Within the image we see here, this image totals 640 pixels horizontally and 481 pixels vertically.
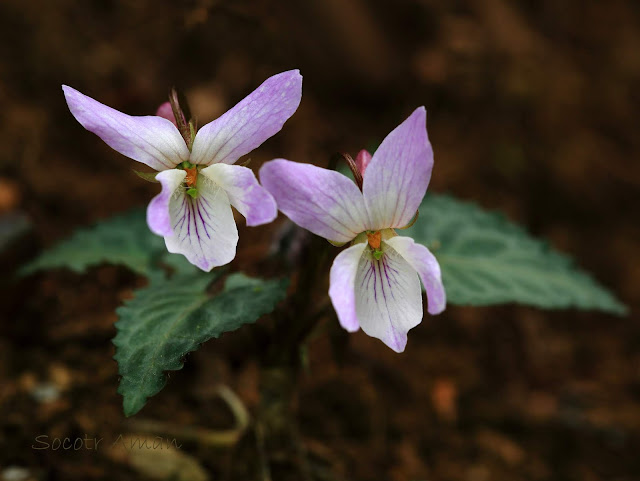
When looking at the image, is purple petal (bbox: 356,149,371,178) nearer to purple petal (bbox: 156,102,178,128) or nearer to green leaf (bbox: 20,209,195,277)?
purple petal (bbox: 156,102,178,128)

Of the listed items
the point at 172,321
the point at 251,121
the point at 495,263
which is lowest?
the point at 172,321

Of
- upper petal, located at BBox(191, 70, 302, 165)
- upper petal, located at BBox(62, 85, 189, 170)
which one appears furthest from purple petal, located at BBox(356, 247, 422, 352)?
upper petal, located at BBox(62, 85, 189, 170)

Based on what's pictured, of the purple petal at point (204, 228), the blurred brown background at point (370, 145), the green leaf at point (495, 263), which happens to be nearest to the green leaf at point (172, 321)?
the purple petal at point (204, 228)

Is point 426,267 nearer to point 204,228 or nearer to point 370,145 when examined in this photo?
point 204,228

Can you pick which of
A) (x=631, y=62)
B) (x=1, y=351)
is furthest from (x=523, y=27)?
(x=1, y=351)

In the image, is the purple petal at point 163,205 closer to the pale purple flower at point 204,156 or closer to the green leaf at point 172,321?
the pale purple flower at point 204,156

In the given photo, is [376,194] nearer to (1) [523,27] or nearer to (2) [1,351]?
(2) [1,351]

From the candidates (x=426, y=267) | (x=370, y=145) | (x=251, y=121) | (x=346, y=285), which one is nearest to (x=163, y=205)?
(x=251, y=121)
